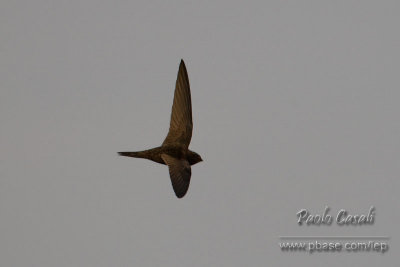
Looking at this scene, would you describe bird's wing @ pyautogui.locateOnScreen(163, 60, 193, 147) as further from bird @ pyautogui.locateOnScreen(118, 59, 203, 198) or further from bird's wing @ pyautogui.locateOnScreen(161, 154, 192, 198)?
bird's wing @ pyautogui.locateOnScreen(161, 154, 192, 198)

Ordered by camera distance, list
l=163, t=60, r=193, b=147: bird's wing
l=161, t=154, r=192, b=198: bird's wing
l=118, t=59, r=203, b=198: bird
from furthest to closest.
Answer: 1. l=163, t=60, r=193, b=147: bird's wing
2. l=118, t=59, r=203, b=198: bird
3. l=161, t=154, r=192, b=198: bird's wing

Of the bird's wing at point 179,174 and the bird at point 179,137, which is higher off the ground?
Result: the bird at point 179,137

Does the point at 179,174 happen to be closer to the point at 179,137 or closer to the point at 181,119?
the point at 179,137

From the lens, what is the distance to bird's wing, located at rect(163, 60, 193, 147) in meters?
22.8

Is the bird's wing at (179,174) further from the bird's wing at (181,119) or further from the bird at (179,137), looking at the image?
the bird's wing at (181,119)

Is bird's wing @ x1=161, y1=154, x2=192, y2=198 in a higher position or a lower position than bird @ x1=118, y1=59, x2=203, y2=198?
lower

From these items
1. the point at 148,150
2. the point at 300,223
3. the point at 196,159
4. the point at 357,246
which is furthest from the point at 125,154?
the point at 357,246

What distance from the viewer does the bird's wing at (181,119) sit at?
74.8 ft

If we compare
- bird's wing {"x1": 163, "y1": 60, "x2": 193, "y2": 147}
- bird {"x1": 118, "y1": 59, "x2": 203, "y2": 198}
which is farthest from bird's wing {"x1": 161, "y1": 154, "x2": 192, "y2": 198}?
bird's wing {"x1": 163, "y1": 60, "x2": 193, "y2": 147}

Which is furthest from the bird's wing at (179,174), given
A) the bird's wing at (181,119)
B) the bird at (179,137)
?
the bird's wing at (181,119)

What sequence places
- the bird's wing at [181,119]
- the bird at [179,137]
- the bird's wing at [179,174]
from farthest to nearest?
the bird's wing at [181,119], the bird at [179,137], the bird's wing at [179,174]

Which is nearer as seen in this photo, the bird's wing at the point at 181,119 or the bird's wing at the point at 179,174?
the bird's wing at the point at 179,174

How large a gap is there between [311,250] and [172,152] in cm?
449

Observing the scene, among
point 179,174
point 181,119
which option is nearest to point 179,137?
point 181,119
